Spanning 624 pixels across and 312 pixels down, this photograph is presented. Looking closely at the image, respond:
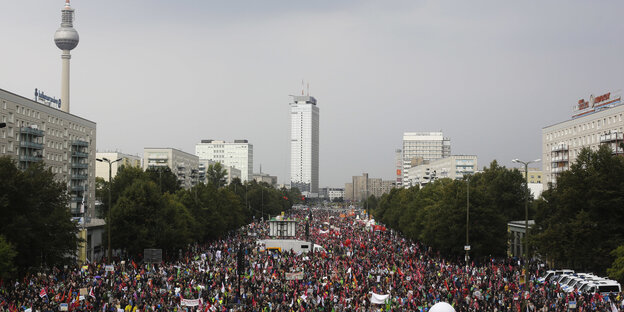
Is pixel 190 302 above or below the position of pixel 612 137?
below

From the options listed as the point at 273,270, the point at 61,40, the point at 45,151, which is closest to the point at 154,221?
the point at 273,270

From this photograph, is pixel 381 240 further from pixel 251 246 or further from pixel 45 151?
pixel 45 151

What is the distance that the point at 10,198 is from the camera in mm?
43156

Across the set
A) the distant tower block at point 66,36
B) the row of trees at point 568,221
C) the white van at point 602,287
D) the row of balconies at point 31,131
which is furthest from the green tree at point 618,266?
the distant tower block at point 66,36

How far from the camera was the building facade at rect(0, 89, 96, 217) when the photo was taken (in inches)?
3152

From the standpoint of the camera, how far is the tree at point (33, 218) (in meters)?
42.0

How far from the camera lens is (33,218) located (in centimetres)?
4431

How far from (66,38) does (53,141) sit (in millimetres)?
72651

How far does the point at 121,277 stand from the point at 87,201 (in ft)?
201

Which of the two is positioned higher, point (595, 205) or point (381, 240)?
point (595, 205)

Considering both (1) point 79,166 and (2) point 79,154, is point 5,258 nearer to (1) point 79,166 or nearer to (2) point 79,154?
(1) point 79,166

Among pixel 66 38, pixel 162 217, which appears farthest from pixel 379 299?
pixel 66 38

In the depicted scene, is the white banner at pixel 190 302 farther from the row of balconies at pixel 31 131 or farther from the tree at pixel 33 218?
the row of balconies at pixel 31 131

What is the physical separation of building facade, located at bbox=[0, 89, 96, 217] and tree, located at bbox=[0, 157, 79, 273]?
26.7 meters
